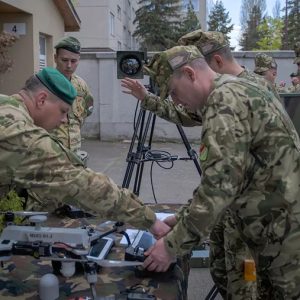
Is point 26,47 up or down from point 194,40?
up

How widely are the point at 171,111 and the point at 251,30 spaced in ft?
181

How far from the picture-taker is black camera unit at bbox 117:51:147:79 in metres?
3.73

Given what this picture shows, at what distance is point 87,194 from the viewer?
1.84m

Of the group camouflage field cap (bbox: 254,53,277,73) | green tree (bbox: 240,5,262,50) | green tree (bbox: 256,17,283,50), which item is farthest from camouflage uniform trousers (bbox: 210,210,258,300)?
green tree (bbox: 240,5,262,50)

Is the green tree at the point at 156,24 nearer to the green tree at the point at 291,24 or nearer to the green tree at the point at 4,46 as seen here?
the green tree at the point at 291,24

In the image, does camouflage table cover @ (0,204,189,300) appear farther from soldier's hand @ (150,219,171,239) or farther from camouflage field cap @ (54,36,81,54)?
camouflage field cap @ (54,36,81,54)

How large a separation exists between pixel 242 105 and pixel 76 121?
2778 millimetres

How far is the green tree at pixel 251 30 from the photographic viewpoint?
54.0m

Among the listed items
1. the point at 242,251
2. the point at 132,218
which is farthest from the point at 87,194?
the point at 242,251

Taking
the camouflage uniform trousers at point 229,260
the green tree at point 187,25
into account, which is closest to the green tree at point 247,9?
the green tree at point 187,25

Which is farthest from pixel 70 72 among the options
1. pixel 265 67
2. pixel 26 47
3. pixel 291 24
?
pixel 291 24

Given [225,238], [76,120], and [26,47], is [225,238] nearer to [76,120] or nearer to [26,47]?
[76,120]

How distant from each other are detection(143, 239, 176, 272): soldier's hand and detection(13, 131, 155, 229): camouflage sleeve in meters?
0.15

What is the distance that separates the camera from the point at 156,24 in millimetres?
35344
